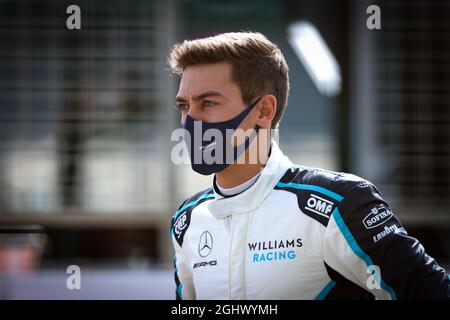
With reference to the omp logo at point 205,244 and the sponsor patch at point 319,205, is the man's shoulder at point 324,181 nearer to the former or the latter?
the sponsor patch at point 319,205

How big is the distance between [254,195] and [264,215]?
0.23 feet

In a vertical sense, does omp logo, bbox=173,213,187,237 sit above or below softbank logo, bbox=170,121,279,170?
below

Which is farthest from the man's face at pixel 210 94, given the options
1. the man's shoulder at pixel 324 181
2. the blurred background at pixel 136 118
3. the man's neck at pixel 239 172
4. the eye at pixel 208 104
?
the blurred background at pixel 136 118

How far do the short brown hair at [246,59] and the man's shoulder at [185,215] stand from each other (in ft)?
1.16

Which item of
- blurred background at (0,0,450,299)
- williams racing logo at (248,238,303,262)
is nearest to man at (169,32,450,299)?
williams racing logo at (248,238,303,262)

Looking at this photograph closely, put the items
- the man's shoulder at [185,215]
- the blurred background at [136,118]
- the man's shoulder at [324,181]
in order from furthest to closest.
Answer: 1. the blurred background at [136,118]
2. the man's shoulder at [185,215]
3. the man's shoulder at [324,181]

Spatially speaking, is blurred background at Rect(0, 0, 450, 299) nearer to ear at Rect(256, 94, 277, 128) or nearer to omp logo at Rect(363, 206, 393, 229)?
ear at Rect(256, 94, 277, 128)

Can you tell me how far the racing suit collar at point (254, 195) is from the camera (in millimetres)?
2176

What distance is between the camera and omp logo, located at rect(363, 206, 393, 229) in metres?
1.97

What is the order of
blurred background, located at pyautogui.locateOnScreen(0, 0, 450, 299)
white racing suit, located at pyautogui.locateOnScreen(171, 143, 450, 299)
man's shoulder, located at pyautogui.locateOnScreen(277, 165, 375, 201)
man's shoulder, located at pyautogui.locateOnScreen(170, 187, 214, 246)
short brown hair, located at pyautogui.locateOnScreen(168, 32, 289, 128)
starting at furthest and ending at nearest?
blurred background, located at pyautogui.locateOnScreen(0, 0, 450, 299), man's shoulder, located at pyautogui.locateOnScreen(170, 187, 214, 246), short brown hair, located at pyautogui.locateOnScreen(168, 32, 289, 128), man's shoulder, located at pyautogui.locateOnScreen(277, 165, 375, 201), white racing suit, located at pyautogui.locateOnScreen(171, 143, 450, 299)

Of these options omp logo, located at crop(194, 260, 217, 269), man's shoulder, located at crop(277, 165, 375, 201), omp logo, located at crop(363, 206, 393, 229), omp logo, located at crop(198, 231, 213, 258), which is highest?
man's shoulder, located at crop(277, 165, 375, 201)

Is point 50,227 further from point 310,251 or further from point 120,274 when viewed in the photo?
point 310,251

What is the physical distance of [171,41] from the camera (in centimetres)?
939

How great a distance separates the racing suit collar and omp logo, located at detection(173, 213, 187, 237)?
16 centimetres
